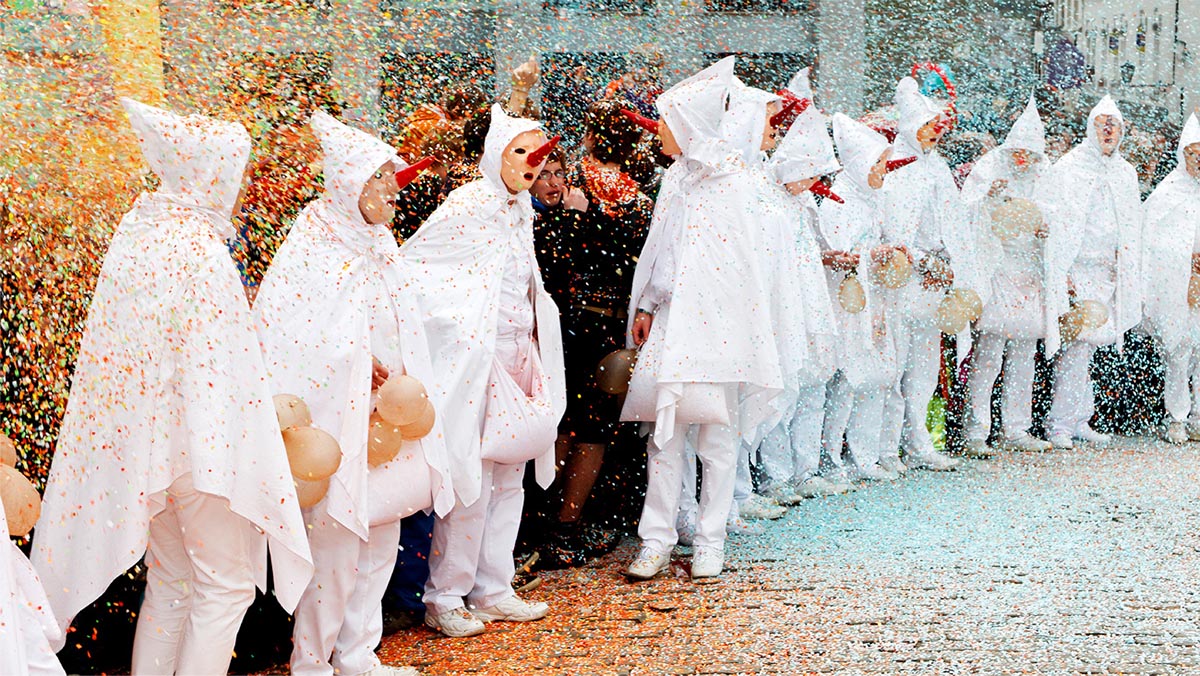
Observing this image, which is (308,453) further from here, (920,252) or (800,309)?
(920,252)

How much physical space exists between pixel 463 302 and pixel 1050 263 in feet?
15.5

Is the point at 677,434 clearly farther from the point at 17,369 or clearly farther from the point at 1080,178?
the point at 1080,178

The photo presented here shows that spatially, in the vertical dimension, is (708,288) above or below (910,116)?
below

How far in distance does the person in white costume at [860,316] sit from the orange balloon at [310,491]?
3.83 metres

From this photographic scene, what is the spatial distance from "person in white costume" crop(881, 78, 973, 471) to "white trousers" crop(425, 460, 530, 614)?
3.32 m

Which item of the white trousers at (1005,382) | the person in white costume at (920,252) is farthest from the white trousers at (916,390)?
the white trousers at (1005,382)

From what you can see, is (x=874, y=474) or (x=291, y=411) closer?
(x=291, y=411)

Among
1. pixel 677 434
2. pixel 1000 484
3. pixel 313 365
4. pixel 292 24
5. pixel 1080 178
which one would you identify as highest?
pixel 292 24


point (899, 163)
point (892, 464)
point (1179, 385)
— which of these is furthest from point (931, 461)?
point (1179, 385)

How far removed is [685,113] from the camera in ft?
17.9

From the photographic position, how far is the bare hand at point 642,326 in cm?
571

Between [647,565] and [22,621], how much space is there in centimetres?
298

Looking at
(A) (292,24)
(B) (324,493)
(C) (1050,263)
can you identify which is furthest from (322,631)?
(C) (1050,263)

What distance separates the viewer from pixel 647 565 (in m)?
5.51
